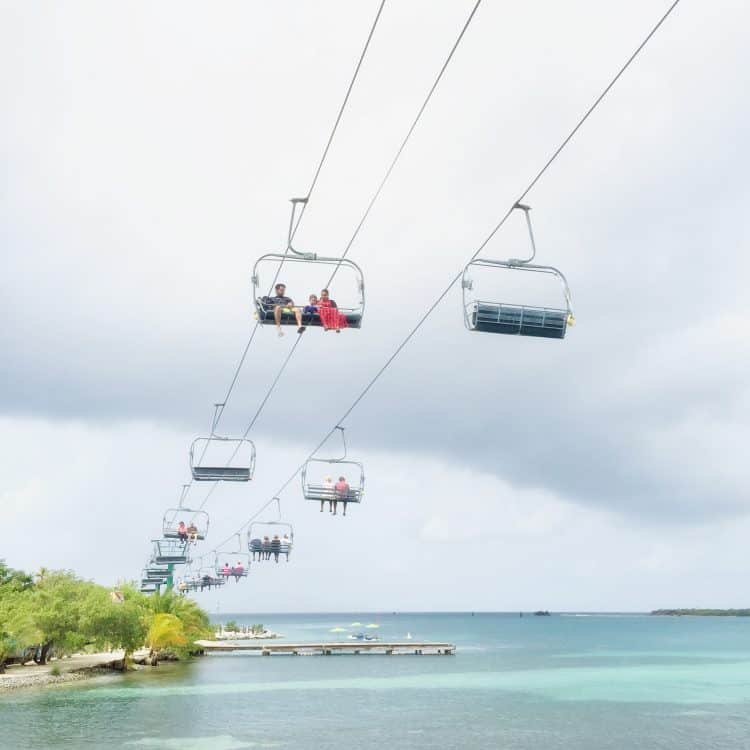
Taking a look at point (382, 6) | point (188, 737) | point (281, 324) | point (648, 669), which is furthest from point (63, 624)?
point (648, 669)

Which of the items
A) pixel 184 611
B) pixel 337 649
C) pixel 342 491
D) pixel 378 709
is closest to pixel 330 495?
pixel 342 491

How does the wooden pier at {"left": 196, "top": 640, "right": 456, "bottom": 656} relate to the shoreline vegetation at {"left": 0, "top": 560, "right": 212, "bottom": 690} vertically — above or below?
above

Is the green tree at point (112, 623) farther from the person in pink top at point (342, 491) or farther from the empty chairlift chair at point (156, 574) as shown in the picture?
the person in pink top at point (342, 491)

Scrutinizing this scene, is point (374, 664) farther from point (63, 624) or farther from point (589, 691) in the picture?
point (63, 624)

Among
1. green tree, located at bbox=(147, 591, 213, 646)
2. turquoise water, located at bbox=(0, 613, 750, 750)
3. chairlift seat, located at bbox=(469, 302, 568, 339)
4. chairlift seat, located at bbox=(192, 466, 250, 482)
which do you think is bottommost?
turquoise water, located at bbox=(0, 613, 750, 750)

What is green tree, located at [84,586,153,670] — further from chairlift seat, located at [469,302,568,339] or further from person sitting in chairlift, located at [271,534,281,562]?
chairlift seat, located at [469,302,568,339]

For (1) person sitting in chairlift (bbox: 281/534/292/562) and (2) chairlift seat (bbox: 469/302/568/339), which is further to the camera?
(1) person sitting in chairlift (bbox: 281/534/292/562)

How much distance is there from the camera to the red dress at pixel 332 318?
68.3 feet

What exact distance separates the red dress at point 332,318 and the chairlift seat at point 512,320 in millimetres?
4230

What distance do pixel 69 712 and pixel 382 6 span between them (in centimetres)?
5780

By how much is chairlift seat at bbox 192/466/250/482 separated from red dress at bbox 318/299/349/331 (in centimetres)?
1822

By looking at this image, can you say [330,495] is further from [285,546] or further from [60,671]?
[60,671]

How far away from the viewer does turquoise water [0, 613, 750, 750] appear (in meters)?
52.3

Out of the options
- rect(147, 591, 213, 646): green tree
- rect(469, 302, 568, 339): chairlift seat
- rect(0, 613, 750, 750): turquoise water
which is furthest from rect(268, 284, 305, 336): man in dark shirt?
rect(147, 591, 213, 646): green tree
